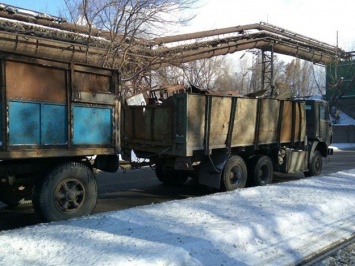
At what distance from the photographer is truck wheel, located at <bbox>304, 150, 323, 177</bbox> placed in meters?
13.7

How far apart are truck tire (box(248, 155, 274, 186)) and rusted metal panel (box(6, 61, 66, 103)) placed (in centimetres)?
611

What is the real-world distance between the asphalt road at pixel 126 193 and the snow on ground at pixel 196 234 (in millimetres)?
1673

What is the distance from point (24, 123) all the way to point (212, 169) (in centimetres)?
503

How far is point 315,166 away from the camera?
1395 centimetres

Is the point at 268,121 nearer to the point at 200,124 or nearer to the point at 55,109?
the point at 200,124

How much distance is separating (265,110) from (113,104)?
208 inches

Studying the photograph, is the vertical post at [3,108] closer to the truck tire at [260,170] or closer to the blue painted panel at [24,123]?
the blue painted panel at [24,123]

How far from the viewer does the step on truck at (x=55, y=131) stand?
597cm

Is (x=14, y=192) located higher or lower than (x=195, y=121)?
lower

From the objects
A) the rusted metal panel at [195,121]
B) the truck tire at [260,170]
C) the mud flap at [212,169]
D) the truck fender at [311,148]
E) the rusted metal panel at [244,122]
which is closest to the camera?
the rusted metal panel at [195,121]

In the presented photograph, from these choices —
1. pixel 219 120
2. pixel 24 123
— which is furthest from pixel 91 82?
pixel 219 120

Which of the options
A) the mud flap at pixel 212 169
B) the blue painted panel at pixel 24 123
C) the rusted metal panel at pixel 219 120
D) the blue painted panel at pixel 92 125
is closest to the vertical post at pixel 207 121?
the rusted metal panel at pixel 219 120

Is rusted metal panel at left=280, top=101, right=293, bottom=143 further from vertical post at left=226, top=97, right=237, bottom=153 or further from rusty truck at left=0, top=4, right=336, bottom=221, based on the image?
vertical post at left=226, top=97, right=237, bottom=153

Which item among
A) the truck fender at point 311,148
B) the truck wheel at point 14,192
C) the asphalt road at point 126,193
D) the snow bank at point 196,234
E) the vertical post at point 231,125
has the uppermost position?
the vertical post at point 231,125
